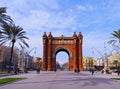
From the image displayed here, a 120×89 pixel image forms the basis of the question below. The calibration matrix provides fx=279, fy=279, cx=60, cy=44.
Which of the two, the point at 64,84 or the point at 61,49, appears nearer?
the point at 64,84

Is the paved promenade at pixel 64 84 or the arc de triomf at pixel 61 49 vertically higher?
the arc de triomf at pixel 61 49

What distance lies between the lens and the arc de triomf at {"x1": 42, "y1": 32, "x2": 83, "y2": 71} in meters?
94.2

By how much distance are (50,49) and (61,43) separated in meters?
4.33

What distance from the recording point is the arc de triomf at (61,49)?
9425 centimetres

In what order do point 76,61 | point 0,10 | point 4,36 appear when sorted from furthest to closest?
point 76,61 → point 4,36 → point 0,10

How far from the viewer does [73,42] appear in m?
96.2

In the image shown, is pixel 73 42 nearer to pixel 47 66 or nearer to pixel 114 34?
pixel 47 66

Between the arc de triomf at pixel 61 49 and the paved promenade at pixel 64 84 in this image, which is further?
the arc de triomf at pixel 61 49

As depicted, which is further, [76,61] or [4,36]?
[76,61]

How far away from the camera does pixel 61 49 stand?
9756cm

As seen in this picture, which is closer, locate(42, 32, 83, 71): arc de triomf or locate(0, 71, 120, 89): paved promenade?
locate(0, 71, 120, 89): paved promenade

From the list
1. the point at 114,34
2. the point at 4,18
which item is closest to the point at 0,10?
the point at 4,18

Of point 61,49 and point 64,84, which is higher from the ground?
point 61,49

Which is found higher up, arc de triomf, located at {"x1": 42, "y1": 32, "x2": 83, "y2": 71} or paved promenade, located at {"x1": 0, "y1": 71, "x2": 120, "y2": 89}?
arc de triomf, located at {"x1": 42, "y1": 32, "x2": 83, "y2": 71}
